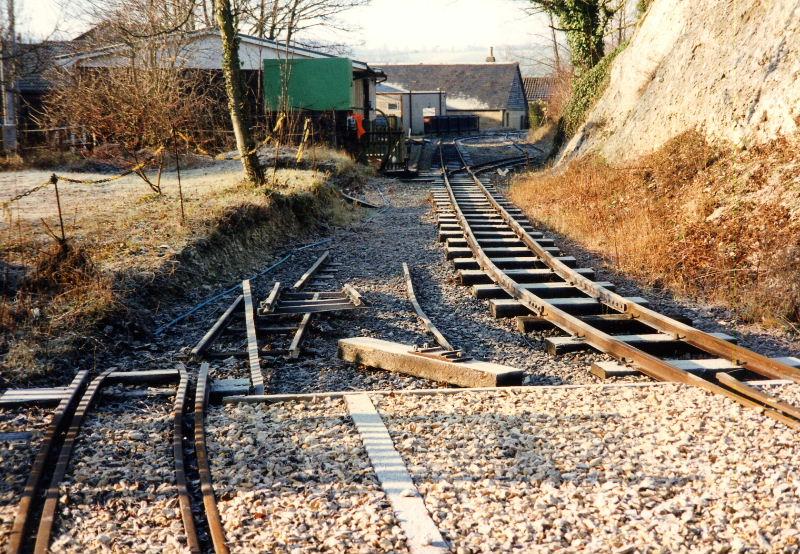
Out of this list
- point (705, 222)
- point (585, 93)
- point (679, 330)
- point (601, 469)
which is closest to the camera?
Result: point (601, 469)

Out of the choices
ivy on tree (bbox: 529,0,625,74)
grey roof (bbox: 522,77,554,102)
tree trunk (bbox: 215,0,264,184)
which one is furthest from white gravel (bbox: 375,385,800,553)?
grey roof (bbox: 522,77,554,102)

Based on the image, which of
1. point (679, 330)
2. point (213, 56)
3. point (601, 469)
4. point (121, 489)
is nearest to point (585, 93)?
point (213, 56)

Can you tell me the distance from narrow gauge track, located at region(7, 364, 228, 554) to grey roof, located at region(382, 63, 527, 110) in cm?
6626

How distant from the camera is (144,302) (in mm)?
8664

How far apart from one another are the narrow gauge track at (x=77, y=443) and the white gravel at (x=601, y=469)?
1.22m

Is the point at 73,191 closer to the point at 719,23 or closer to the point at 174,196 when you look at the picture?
the point at 174,196

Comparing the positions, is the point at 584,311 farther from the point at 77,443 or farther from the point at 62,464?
the point at 62,464

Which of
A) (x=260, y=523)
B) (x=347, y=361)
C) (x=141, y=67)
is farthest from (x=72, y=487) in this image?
(x=141, y=67)

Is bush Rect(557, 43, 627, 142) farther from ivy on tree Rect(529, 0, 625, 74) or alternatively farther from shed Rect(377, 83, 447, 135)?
shed Rect(377, 83, 447, 135)

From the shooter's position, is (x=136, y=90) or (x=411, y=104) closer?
(x=136, y=90)

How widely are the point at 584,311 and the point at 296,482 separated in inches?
202

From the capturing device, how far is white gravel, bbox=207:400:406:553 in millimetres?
3686

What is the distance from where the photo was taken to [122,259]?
9.70 metres

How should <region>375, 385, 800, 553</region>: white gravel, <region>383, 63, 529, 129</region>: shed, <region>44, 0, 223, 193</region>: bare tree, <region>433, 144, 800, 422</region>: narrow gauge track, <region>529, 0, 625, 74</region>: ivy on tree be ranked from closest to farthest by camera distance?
1. <region>375, 385, 800, 553</region>: white gravel
2. <region>433, 144, 800, 422</region>: narrow gauge track
3. <region>44, 0, 223, 193</region>: bare tree
4. <region>529, 0, 625, 74</region>: ivy on tree
5. <region>383, 63, 529, 129</region>: shed
